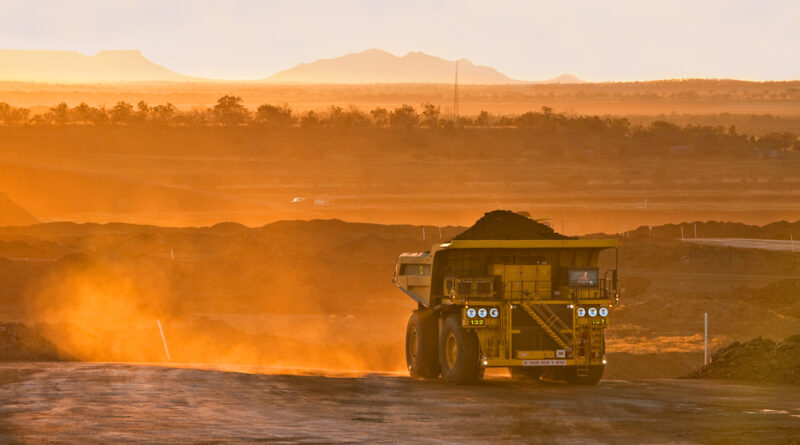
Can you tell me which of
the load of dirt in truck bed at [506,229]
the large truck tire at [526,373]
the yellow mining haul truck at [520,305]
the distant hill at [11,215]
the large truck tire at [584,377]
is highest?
the load of dirt in truck bed at [506,229]

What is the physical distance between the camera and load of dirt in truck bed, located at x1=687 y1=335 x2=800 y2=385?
24.4 metres

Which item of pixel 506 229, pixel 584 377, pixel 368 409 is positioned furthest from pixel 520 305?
pixel 368 409

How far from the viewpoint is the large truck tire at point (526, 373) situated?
2427 centimetres

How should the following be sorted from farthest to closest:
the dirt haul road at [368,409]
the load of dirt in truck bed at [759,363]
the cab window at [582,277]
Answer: the load of dirt in truck bed at [759,363], the cab window at [582,277], the dirt haul road at [368,409]

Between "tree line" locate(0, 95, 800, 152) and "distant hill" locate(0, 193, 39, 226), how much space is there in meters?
59.2

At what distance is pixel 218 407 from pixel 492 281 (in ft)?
17.6

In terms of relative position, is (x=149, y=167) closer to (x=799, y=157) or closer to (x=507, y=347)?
(x=799, y=157)

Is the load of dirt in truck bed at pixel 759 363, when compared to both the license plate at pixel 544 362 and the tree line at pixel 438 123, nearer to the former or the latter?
the license plate at pixel 544 362

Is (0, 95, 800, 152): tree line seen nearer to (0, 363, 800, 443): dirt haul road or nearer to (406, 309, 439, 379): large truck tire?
(406, 309, 439, 379): large truck tire

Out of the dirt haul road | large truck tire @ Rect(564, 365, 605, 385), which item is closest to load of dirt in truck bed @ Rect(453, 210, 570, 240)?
large truck tire @ Rect(564, 365, 605, 385)

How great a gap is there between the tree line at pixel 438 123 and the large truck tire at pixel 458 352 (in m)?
114

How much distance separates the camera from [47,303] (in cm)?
5009

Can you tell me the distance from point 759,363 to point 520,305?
6435 millimetres

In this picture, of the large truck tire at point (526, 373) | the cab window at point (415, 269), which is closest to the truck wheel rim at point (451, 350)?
the cab window at point (415, 269)
